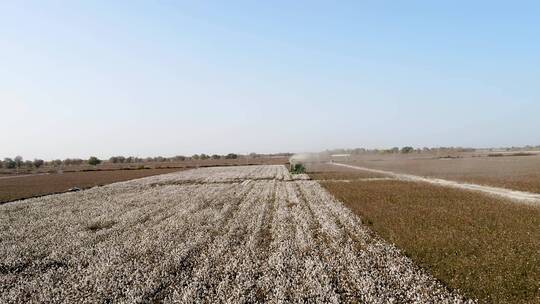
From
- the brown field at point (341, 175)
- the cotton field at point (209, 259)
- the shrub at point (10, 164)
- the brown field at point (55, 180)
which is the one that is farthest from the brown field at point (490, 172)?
the shrub at point (10, 164)

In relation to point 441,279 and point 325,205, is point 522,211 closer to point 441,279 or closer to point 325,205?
point 325,205

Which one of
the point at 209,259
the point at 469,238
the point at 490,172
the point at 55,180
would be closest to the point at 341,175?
the point at 490,172

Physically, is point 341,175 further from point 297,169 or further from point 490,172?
point 490,172

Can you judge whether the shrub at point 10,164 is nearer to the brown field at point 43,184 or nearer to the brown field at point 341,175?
the brown field at point 43,184

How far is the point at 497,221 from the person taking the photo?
71.5ft

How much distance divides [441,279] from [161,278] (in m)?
9.73

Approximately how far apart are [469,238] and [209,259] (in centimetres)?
1187

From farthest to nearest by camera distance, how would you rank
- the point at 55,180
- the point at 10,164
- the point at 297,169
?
the point at 10,164, the point at 55,180, the point at 297,169

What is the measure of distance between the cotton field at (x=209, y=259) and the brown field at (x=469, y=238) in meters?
0.99

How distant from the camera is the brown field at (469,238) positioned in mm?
12227

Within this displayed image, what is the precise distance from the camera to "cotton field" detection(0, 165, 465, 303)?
41.0 ft

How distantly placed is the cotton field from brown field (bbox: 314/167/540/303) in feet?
3.23

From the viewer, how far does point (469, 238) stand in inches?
711

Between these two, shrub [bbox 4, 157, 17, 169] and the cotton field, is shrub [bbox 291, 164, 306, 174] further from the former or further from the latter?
shrub [bbox 4, 157, 17, 169]
